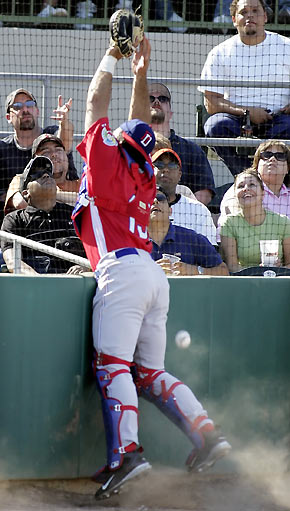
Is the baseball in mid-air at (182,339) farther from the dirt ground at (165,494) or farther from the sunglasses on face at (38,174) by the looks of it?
the sunglasses on face at (38,174)

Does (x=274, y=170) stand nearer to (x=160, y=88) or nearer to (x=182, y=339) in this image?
(x=160, y=88)

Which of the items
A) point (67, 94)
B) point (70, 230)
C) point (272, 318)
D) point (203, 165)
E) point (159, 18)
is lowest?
point (272, 318)

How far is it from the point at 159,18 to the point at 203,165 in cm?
377

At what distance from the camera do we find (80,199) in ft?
16.7

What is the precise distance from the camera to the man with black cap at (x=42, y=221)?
6566mm

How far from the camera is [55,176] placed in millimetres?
7770

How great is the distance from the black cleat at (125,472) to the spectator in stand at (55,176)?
3036 mm

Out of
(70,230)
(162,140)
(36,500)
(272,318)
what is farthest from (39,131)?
(36,500)

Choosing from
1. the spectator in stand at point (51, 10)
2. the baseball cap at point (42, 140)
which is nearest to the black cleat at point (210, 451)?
the baseball cap at point (42, 140)

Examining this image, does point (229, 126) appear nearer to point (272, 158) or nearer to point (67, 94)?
point (272, 158)

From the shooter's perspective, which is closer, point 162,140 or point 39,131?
point 162,140

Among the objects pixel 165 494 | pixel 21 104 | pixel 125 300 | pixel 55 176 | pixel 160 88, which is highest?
pixel 160 88

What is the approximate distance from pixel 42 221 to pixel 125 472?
267cm

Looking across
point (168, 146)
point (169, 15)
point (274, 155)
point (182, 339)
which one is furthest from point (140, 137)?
point (169, 15)
